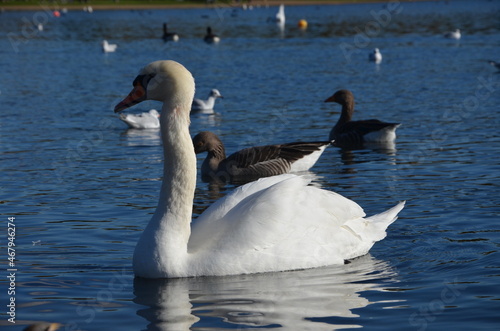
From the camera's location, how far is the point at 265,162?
47.1 ft

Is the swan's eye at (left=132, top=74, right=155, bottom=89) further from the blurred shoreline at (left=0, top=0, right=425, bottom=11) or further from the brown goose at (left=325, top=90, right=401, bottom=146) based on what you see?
the blurred shoreline at (left=0, top=0, right=425, bottom=11)

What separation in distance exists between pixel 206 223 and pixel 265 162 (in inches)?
238

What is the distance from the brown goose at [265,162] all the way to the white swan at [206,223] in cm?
574

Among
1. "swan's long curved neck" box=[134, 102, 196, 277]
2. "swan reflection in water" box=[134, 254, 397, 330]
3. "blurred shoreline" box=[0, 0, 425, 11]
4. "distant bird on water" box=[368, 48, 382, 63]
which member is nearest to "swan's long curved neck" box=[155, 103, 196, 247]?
"swan's long curved neck" box=[134, 102, 196, 277]

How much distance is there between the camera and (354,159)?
15906mm

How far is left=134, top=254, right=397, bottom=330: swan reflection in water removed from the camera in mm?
6961

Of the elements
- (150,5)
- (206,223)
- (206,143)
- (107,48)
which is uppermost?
(150,5)

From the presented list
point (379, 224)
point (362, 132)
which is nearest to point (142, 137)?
point (362, 132)

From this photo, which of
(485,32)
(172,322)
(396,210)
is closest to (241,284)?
(172,322)

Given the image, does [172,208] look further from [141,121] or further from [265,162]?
[141,121]

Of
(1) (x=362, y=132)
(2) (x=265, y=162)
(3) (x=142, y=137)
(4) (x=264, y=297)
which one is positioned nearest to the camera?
(4) (x=264, y=297)

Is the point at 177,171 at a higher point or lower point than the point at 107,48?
higher

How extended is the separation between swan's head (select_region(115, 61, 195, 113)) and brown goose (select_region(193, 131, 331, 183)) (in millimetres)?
6182

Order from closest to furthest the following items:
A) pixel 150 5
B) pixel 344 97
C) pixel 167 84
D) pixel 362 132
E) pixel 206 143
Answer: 1. pixel 167 84
2. pixel 206 143
3. pixel 362 132
4. pixel 344 97
5. pixel 150 5
